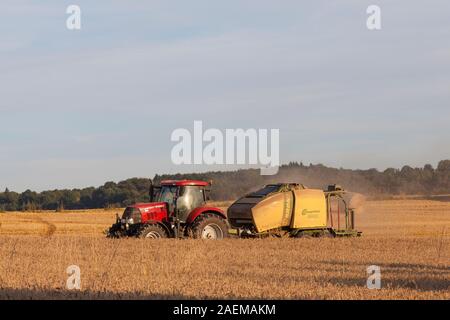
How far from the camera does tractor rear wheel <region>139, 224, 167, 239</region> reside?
2417cm

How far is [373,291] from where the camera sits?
13.0 m

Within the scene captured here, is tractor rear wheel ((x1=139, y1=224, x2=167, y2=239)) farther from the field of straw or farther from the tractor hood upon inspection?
the field of straw

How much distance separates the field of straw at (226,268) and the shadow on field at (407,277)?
0.07 feet

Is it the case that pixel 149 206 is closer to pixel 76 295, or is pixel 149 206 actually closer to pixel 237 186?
pixel 76 295

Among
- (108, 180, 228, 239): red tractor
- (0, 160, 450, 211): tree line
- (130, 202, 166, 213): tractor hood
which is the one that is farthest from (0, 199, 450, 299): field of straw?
(0, 160, 450, 211): tree line

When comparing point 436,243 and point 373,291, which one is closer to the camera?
point 373,291

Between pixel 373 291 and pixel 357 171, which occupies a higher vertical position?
pixel 357 171

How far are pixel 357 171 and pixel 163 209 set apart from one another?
37638 mm

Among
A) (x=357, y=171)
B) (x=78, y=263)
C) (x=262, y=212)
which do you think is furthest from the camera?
(x=357, y=171)
